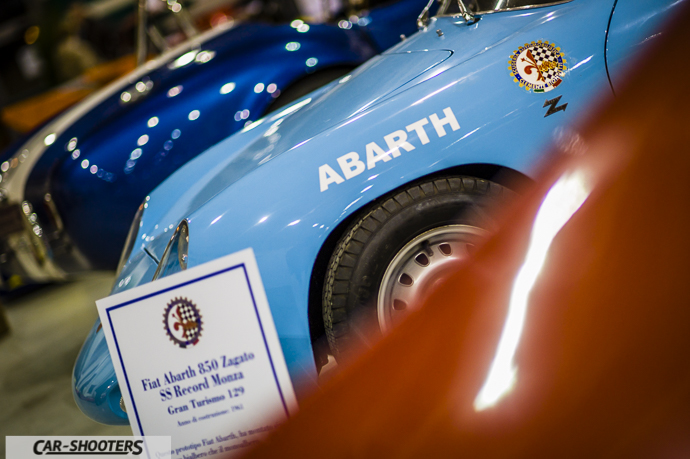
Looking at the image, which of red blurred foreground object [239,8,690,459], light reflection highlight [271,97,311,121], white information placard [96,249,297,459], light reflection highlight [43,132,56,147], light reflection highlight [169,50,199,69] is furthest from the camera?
light reflection highlight [169,50,199,69]

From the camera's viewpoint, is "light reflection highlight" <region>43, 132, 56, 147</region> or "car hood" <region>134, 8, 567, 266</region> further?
"light reflection highlight" <region>43, 132, 56, 147</region>

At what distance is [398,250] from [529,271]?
0.79 metres

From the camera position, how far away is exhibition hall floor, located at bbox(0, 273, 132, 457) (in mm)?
2480

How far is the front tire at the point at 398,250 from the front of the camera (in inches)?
60.3

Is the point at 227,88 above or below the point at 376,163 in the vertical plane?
above

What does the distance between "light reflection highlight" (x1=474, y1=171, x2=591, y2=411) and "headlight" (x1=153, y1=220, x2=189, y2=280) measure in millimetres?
1034

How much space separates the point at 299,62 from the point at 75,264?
187 centimetres

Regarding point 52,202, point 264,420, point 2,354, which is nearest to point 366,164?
point 264,420

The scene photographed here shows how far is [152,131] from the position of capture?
310cm

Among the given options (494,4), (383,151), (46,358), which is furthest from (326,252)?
(46,358)

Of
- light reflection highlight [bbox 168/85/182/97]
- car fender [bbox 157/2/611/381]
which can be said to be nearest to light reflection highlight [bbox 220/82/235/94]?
light reflection highlight [bbox 168/85/182/97]

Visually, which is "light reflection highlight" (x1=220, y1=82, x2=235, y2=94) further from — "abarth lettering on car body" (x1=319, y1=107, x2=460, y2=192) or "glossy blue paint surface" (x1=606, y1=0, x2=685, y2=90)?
"glossy blue paint surface" (x1=606, y1=0, x2=685, y2=90)

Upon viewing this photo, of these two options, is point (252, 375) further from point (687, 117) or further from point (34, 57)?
point (34, 57)

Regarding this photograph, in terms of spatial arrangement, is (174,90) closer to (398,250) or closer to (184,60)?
(184,60)
